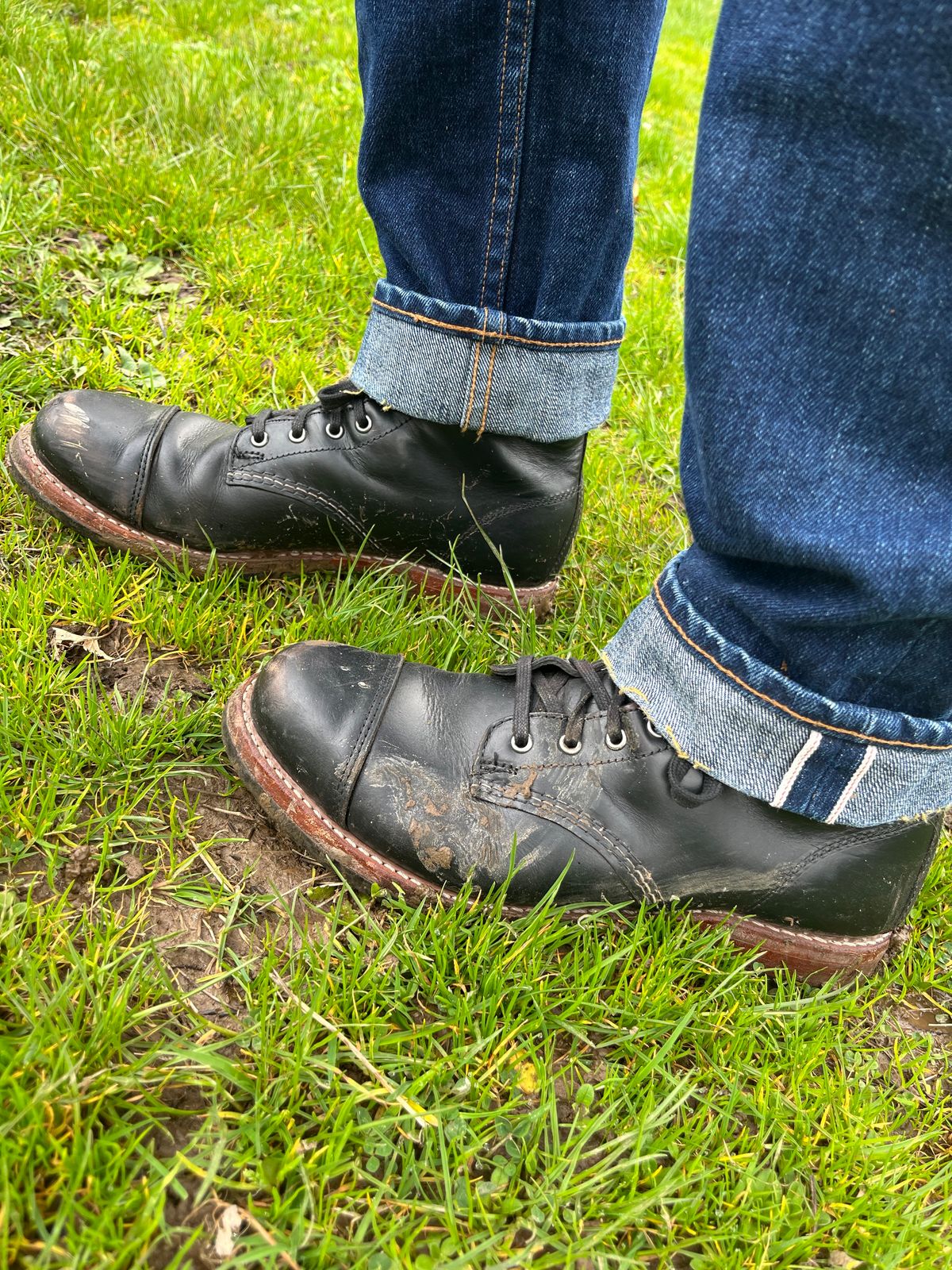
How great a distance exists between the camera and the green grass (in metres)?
0.95

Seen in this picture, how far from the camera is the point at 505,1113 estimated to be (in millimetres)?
1094

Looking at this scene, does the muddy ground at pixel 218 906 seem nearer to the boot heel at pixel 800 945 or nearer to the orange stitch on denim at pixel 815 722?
the boot heel at pixel 800 945

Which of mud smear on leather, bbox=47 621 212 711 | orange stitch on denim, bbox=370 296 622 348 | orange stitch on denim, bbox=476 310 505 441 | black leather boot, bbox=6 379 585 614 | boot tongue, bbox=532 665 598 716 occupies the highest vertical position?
orange stitch on denim, bbox=370 296 622 348

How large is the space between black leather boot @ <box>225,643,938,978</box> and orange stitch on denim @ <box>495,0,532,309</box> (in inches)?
28.3

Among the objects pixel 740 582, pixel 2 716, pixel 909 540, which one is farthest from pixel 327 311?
pixel 909 540

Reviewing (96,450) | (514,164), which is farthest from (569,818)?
(96,450)

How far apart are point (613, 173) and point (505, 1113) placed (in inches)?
57.9

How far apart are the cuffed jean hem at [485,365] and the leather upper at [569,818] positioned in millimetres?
570

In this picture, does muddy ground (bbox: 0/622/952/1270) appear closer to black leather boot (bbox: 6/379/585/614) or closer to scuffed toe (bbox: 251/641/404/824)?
scuffed toe (bbox: 251/641/404/824)

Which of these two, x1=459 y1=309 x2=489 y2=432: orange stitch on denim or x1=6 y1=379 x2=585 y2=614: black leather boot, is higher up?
x1=459 y1=309 x2=489 y2=432: orange stitch on denim

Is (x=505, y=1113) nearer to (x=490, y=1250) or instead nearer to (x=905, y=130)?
(x=490, y=1250)

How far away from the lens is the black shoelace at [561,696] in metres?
1.32

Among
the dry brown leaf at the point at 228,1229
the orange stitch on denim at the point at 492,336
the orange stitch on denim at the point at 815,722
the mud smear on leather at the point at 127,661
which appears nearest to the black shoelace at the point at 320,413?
the orange stitch on denim at the point at 492,336

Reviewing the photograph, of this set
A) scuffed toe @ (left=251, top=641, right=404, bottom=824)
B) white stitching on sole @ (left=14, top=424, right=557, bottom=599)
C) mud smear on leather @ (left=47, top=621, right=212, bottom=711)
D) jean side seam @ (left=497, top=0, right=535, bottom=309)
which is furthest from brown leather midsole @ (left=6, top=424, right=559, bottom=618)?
jean side seam @ (left=497, top=0, right=535, bottom=309)
